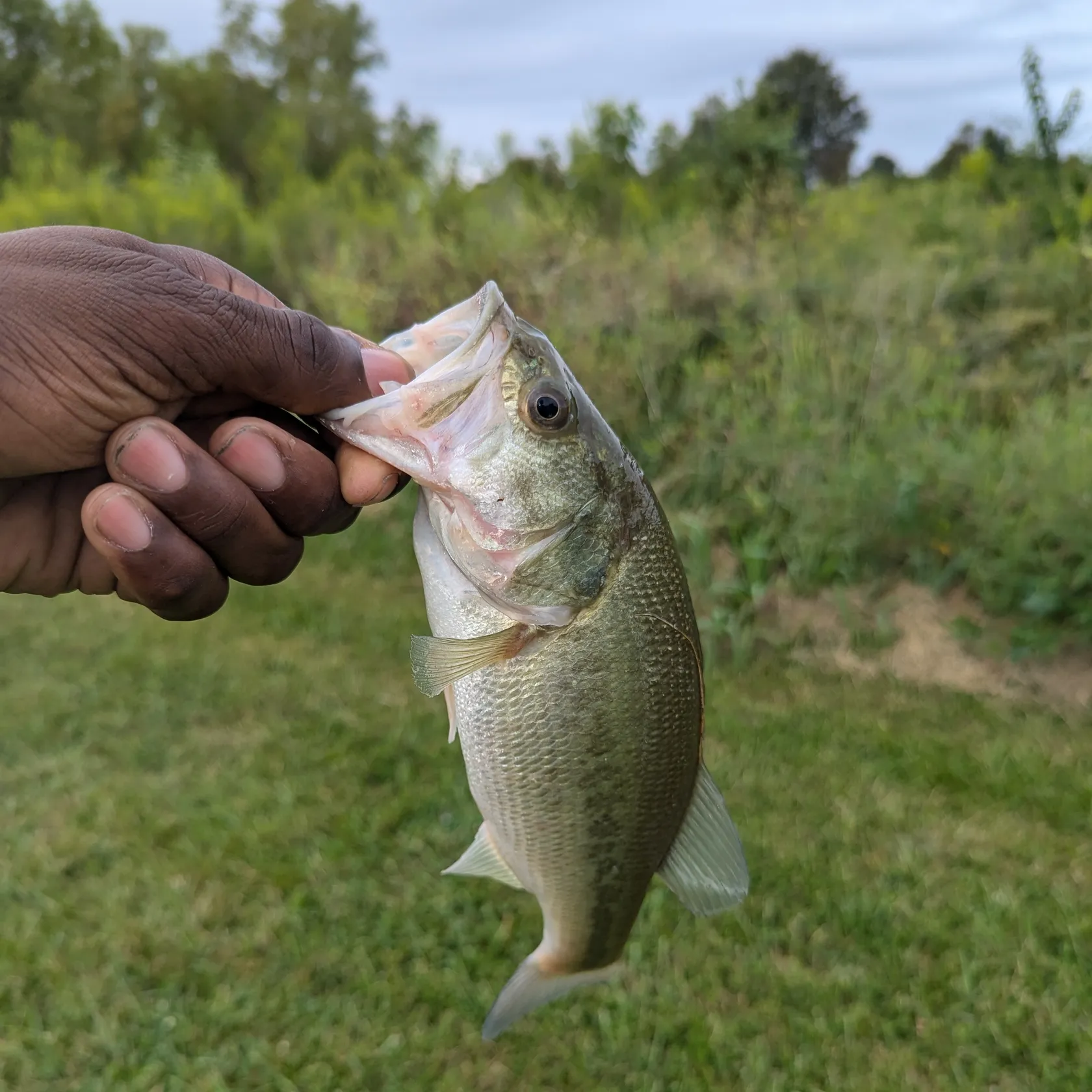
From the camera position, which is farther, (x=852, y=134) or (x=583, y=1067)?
(x=852, y=134)

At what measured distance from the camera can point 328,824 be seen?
3812 mm

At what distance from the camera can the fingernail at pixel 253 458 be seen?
173cm

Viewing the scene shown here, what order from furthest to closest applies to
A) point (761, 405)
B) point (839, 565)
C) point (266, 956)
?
point (761, 405), point (839, 565), point (266, 956)

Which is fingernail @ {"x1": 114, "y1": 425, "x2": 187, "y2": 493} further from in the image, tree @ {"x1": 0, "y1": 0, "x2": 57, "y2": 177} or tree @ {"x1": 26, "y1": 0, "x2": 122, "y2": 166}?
tree @ {"x1": 0, "y1": 0, "x2": 57, "y2": 177}

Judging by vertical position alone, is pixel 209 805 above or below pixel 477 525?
below

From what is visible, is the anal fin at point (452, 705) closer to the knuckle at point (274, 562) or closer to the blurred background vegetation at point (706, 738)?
the knuckle at point (274, 562)

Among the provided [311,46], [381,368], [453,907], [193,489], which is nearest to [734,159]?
[453,907]

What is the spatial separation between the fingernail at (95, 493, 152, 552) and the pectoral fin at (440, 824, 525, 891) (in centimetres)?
89

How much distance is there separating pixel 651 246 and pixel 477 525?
7.23 metres

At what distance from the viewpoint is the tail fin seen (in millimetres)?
1905

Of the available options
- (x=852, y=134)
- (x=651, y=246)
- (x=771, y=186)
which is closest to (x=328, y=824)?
(x=651, y=246)

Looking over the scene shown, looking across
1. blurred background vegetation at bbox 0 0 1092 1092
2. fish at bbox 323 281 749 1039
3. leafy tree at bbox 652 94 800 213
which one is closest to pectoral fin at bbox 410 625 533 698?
fish at bbox 323 281 749 1039

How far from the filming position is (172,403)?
1.73m

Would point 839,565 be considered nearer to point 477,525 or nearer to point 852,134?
point 477,525
